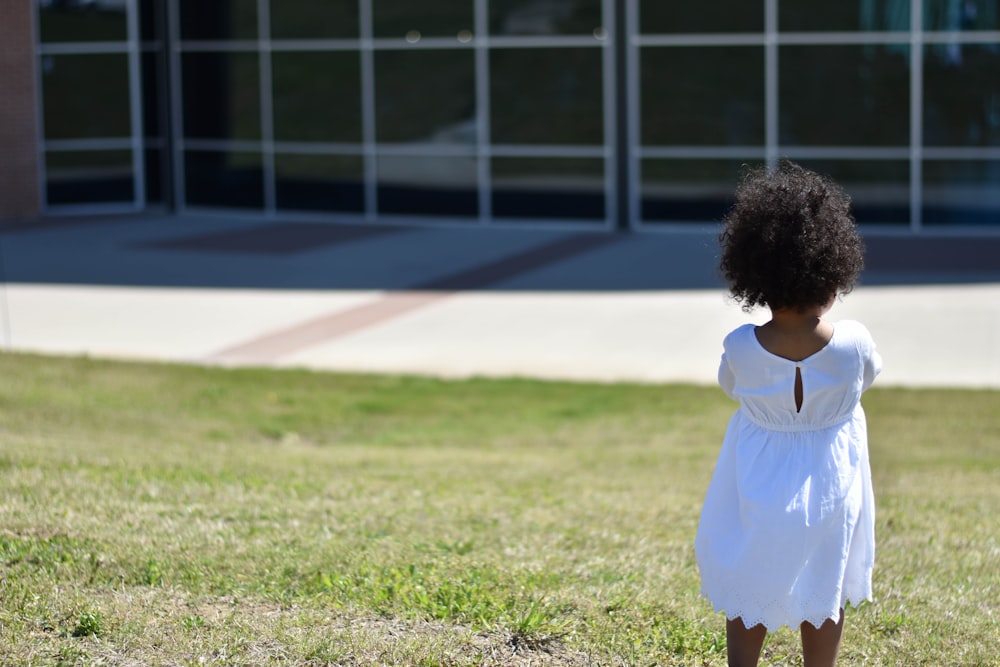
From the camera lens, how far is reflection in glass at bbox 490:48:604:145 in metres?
19.7

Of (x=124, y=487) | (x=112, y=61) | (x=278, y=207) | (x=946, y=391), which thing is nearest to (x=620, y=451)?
(x=946, y=391)

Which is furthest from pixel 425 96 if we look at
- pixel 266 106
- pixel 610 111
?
pixel 610 111

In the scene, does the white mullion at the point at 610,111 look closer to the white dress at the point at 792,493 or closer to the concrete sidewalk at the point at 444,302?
the concrete sidewalk at the point at 444,302

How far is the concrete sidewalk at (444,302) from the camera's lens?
39.2 ft

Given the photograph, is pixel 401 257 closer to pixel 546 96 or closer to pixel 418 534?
pixel 546 96

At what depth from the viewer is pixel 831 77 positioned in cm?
1861

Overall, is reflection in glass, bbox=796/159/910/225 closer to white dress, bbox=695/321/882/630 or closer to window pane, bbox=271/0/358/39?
window pane, bbox=271/0/358/39

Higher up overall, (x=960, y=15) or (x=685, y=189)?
(x=960, y=15)

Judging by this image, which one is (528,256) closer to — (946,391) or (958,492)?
(946,391)

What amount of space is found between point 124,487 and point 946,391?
6.56 metres

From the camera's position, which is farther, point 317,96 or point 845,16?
point 317,96

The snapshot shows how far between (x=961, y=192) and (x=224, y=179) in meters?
11.2

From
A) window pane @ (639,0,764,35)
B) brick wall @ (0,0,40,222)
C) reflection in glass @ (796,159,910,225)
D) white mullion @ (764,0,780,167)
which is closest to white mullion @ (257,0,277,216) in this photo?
brick wall @ (0,0,40,222)

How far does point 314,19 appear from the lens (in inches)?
830
